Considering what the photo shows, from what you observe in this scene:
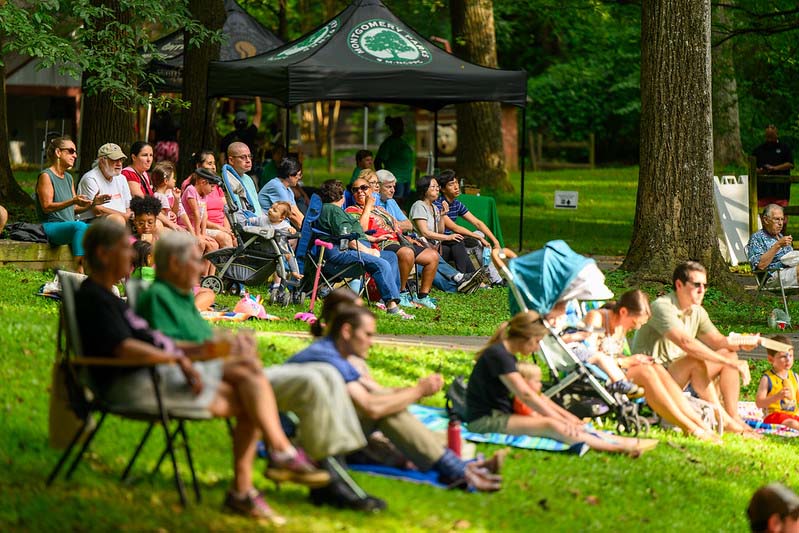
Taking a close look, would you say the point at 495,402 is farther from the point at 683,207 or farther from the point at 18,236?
the point at 683,207

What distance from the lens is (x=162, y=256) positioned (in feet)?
21.8

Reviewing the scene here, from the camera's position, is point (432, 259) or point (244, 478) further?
point (432, 259)

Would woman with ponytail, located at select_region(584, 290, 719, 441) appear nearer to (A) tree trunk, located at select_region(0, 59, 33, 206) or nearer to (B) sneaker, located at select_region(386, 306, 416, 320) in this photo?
(B) sneaker, located at select_region(386, 306, 416, 320)

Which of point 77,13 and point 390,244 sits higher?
point 77,13

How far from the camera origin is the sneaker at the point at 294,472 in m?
6.34

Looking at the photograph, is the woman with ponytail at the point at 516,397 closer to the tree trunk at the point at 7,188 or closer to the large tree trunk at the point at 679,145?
the large tree trunk at the point at 679,145

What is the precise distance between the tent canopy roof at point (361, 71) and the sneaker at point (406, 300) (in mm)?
3058

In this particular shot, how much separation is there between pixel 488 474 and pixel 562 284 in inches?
95.3

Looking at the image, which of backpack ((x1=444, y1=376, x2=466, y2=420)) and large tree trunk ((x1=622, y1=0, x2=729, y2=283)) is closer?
backpack ((x1=444, y1=376, x2=466, y2=420))

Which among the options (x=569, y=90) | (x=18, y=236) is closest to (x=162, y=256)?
(x=18, y=236)

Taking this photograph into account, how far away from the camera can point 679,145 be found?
1673 centimetres

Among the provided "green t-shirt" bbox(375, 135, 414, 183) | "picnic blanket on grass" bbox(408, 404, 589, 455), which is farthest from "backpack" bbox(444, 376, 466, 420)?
"green t-shirt" bbox(375, 135, 414, 183)

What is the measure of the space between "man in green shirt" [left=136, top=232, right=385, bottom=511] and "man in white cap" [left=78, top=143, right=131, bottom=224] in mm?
6753

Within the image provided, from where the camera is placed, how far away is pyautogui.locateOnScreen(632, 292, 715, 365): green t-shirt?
1027 cm
